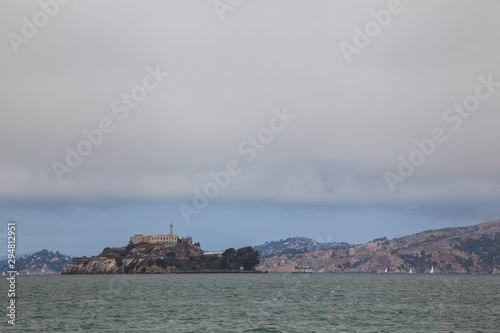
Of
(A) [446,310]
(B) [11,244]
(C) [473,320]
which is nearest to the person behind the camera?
(B) [11,244]

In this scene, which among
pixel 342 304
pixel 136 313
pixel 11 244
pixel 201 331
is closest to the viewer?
pixel 11 244

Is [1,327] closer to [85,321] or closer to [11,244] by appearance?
[85,321]

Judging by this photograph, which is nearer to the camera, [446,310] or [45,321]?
[45,321]

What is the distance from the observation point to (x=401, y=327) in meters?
70.1

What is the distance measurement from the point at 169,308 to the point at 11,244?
40.0m

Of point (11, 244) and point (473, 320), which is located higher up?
point (11, 244)

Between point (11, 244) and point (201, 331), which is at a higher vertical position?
point (11, 244)

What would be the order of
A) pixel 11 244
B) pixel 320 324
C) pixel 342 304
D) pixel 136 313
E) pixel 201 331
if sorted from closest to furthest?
pixel 11 244 < pixel 201 331 < pixel 320 324 < pixel 136 313 < pixel 342 304

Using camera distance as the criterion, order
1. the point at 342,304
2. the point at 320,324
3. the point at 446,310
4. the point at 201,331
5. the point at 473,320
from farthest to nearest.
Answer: the point at 342,304 < the point at 446,310 < the point at 473,320 < the point at 320,324 < the point at 201,331

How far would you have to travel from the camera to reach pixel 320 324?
72562 mm

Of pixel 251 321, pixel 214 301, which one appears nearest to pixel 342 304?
pixel 214 301

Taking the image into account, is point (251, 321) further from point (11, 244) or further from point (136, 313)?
point (11, 244)

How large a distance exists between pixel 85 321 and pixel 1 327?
11417mm

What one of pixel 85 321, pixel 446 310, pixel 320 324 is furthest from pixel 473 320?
pixel 85 321
